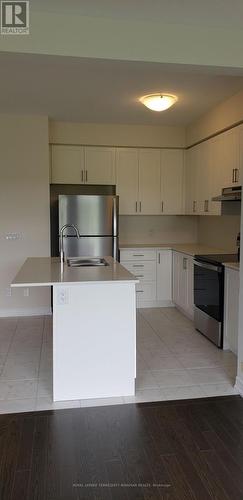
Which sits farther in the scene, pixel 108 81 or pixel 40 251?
pixel 40 251

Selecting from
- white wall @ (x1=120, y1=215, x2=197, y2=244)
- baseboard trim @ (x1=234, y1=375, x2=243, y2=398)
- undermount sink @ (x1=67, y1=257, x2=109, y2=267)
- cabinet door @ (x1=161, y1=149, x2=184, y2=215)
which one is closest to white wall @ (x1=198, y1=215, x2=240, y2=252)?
white wall @ (x1=120, y1=215, x2=197, y2=244)

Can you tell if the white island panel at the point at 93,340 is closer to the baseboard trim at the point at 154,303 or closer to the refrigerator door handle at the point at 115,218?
the refrigerator door handle at the point at 115,218

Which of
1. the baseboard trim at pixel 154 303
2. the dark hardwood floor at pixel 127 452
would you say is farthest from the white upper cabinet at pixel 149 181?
the dark hardwood floor at pixel 127 452

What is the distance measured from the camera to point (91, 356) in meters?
2.75

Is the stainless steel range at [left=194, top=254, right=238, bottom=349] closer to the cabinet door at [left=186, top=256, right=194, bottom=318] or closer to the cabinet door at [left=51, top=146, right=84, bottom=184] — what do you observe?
the cabinet door at [left=186, top=256, right=194, bottom=318]

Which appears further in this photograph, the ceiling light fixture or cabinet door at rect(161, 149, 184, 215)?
cabinet door at rect(161, 149, 184, 215)

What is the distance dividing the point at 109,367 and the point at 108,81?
98.9 inches

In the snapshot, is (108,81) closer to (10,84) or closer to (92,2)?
(10,84)

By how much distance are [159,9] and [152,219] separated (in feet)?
12.4

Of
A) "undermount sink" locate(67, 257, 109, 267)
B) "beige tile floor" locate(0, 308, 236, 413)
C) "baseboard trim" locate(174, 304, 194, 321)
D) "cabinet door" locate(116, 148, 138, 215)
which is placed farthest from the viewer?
"cabinet door" locate(116, 148, 138, 215)

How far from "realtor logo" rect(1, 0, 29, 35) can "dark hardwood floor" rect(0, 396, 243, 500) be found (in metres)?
2.40

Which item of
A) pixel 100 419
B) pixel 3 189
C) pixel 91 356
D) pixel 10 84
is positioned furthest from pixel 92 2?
pixel 3 189

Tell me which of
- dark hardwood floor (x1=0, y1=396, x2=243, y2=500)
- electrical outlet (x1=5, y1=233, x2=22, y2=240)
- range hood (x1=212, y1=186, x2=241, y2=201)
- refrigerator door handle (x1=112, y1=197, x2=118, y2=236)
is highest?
range hood (x1=212, y1=186, x2=241, y2=201)

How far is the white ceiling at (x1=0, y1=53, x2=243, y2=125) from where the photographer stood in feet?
8.50
